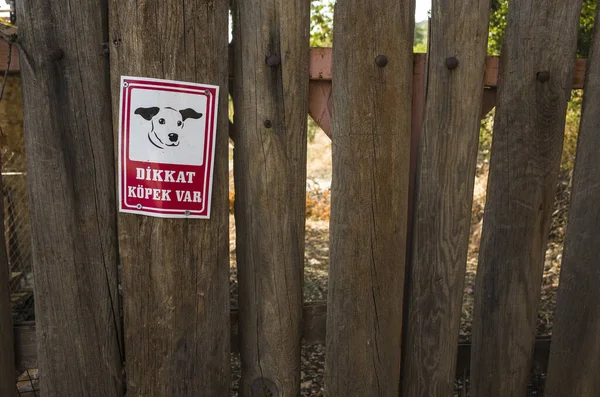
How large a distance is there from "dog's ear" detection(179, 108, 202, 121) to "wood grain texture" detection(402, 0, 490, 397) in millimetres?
848

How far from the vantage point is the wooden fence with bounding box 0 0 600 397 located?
6.50ft

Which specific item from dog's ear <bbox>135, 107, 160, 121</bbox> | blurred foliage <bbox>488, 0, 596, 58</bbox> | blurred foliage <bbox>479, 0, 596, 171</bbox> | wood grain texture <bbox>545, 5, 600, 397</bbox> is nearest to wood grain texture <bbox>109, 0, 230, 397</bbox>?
dog's ear <bbox>135, 107, 160, 121</bbox>

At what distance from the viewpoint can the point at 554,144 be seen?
2.19 m

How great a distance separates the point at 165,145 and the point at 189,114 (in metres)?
0.14

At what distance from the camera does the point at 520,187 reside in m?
2.21

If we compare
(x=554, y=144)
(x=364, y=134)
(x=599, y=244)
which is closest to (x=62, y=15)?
(x=364, y=134)

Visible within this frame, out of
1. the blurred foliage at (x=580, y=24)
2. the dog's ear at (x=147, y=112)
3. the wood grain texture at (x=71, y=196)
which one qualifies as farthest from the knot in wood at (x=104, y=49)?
the blurred foliage at (x=580, y=24)

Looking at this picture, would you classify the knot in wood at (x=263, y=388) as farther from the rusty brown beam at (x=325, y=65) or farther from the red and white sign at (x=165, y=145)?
the rusty brown beam at (x=325, y=65)

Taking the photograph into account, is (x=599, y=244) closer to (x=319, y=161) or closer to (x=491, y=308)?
(x=491, y=308)

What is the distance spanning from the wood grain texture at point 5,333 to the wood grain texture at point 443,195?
1.55 meters

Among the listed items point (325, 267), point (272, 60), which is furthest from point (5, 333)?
point (325, 267)

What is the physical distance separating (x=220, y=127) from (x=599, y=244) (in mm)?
1578

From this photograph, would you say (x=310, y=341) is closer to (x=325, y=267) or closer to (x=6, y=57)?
(x=6, y=57)

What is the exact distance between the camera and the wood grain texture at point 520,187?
2.12 metres
